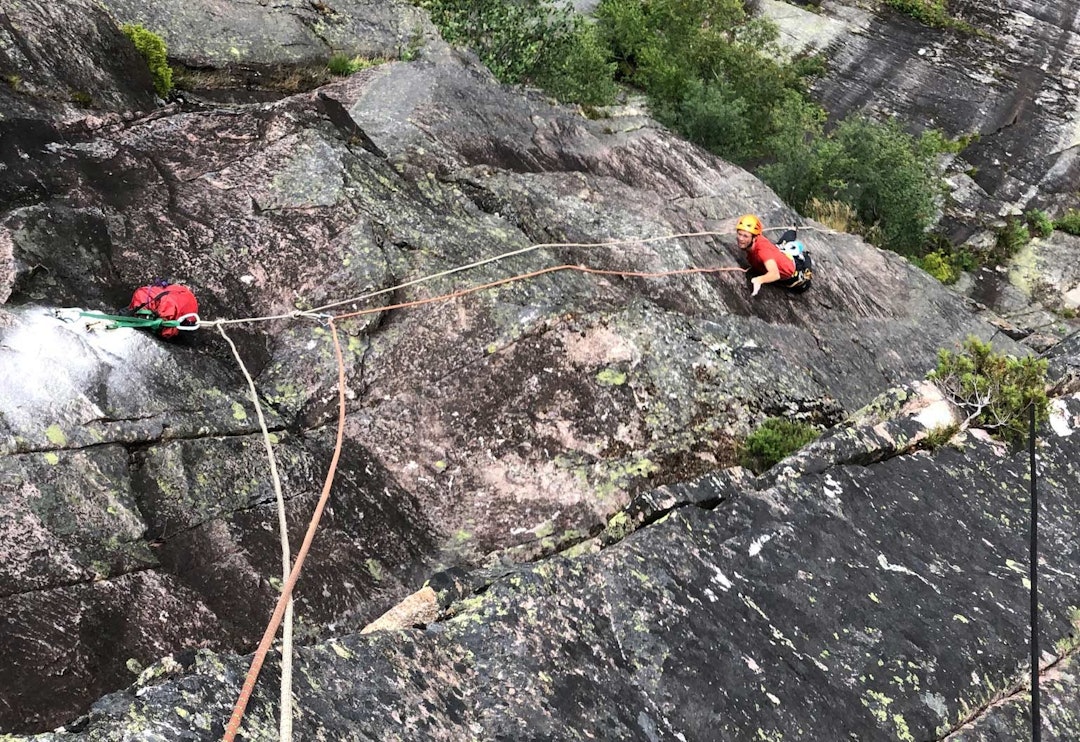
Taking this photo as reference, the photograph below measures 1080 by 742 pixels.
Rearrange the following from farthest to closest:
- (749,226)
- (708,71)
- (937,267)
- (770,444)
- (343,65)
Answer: (708,71) < (937,267) < (343,65) < (749,226) < (770,444)

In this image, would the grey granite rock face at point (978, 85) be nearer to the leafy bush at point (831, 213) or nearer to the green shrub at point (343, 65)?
the leafy bush at point (831, 213)

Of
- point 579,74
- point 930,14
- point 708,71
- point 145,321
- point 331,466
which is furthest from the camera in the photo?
point 930,14

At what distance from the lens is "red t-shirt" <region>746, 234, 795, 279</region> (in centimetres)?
987

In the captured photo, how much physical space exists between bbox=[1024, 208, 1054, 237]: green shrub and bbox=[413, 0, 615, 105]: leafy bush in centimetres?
1588

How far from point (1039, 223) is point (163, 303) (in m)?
26.8

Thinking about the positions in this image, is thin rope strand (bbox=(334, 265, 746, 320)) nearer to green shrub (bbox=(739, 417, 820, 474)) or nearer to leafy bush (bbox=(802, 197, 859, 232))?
green shrub (bbox=(739, 417, 820, 474))

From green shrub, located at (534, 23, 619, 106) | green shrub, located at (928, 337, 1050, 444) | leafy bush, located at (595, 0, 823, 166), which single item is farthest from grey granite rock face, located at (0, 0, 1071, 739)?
leafy bush, located at (595, 0, 823, 166)

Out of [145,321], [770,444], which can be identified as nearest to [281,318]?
[145,321]

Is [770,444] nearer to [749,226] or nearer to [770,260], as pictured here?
[770,260]

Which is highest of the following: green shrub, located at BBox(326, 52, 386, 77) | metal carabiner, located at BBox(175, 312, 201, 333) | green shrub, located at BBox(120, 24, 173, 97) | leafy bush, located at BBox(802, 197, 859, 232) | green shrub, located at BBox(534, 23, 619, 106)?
green shrub, located at BBox(120, 24, 173, 97)

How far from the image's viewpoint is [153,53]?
399 inches

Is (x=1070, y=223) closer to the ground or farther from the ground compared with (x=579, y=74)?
closer to the ground

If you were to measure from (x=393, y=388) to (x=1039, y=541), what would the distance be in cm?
539

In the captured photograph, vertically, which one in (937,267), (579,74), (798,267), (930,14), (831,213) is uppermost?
(930,14)
